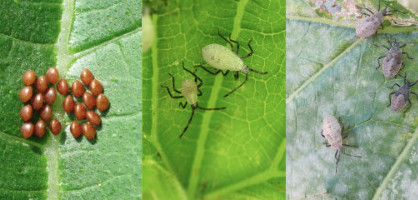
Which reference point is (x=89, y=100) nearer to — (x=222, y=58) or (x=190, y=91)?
(x=190, y=91)

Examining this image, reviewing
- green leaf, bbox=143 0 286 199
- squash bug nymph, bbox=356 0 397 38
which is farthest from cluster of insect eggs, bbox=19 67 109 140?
squash bug nymph, bbox=356 0 397 38

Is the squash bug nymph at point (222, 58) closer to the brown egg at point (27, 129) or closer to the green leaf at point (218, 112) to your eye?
the green leaf at point (218, 112)

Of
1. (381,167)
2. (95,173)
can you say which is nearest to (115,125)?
(95,173)

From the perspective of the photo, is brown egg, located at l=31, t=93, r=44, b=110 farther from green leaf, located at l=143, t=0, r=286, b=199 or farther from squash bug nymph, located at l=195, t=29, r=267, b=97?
squash bug nymph, located at l=195, t=29, r=267, b=97

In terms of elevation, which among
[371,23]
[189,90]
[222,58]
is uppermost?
[371,23]

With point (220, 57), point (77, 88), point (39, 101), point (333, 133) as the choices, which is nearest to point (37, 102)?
point (39, 101)

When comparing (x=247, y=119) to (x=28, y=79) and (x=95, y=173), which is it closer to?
(x=95, y=173)
